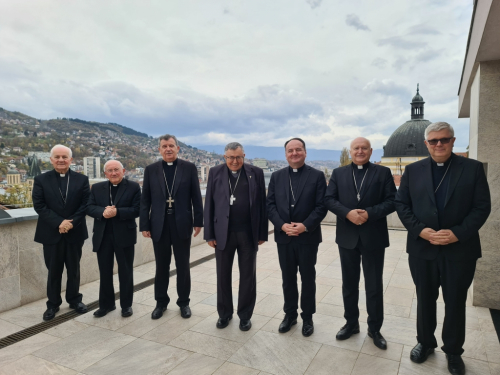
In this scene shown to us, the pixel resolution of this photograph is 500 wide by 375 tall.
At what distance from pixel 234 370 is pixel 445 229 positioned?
1.95m

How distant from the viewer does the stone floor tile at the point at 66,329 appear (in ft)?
10.6

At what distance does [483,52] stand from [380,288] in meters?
2.68

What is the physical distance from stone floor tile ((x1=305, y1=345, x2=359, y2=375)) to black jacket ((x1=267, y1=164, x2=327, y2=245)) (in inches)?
37.2

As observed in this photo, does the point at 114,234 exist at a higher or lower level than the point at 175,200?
lower

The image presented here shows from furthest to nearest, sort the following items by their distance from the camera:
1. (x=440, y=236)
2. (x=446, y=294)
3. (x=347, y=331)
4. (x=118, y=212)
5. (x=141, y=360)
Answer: (x=118, y=212)
(x=347, y=331)
(x=141, y=360)
(x=446, y=294)
(x=440, y=236)

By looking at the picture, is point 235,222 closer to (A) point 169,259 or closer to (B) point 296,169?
(B) point 296,169

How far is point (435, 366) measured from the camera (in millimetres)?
2625

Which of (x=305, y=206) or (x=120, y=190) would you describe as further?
(x=120, y=190)

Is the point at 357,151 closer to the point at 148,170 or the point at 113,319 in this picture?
the point at 148,170

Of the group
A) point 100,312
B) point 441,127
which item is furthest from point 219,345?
point 441,127

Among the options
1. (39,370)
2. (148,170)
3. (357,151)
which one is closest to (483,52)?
(357,151)

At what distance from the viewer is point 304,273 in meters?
3.21

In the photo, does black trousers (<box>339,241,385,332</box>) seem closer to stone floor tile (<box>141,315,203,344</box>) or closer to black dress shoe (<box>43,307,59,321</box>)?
stone floor tile (<box>141,315,203,344</box>)

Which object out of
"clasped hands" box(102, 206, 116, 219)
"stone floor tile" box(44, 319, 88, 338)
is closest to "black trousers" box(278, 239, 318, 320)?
"clasped hands" box(102, 206, 116, 219)
